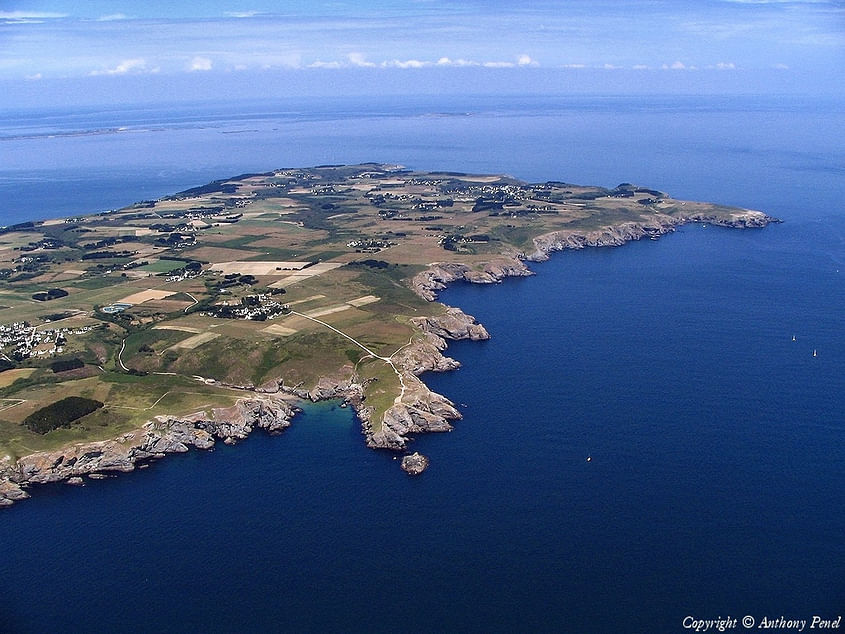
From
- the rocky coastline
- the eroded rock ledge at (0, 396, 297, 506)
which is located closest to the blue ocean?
the rocky coastline

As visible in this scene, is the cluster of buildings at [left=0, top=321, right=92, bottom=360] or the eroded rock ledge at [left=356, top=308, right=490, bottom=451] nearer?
the eroded rock ledge at [left=356, top=308, right=490, bottom=451]

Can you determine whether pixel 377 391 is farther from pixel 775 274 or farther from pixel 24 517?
pixel 775 274

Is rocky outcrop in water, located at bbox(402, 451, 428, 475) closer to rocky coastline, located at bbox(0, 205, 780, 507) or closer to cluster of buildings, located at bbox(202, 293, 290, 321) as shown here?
rocky coastline, located at bbox(0, 205, 780, 507)

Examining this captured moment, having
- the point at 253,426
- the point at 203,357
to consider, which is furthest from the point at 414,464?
the point at 203,357

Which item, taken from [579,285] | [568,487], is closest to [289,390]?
[568,487]

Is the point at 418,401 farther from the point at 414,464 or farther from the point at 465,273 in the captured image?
the point at 465,273

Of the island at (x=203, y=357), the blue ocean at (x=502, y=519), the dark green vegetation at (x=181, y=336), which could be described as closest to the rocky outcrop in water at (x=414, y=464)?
the island at (x=203, y=357)
